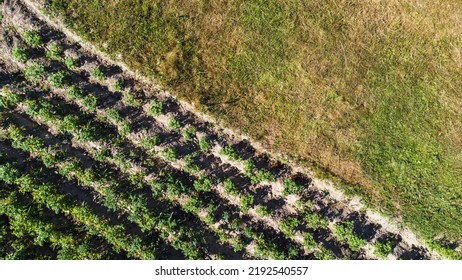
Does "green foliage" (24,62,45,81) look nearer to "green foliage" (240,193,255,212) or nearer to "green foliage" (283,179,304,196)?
"green foliage" (240,193,255,212)

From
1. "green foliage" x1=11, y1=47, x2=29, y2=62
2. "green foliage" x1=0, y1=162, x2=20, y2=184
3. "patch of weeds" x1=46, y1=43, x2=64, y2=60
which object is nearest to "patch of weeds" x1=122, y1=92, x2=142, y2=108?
"patch of weeds" x1=46, y1=43, x2=64, y2=60

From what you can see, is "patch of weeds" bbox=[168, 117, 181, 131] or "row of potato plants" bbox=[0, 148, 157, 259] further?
"patch of weeds" bbox=[168, 117, 181, 131]

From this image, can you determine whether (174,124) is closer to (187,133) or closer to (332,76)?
(187,133)

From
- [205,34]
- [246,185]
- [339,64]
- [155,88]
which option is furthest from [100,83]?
[339,64]

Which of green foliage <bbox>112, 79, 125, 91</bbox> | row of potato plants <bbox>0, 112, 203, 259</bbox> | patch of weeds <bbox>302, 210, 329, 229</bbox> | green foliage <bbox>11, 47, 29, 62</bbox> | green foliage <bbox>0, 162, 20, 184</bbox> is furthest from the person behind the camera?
green foliage <bbox>112, 79, 125, 91</bbox>

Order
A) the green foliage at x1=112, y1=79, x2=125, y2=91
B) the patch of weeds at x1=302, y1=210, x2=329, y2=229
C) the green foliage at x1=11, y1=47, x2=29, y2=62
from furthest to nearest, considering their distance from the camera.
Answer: the green foliage at x1=112, y1=79, x2=125, y2=91 < the green foliage at x1=11, y1=47, x2=29, y2=62 < the patch of weeds at x1=302, y1=210, x2=329, y2=229

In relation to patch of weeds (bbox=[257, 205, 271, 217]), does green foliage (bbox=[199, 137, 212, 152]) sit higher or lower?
higher

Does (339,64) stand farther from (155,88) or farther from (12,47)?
(12,47)

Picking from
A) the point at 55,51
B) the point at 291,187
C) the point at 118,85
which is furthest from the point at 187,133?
the point at 55,51
